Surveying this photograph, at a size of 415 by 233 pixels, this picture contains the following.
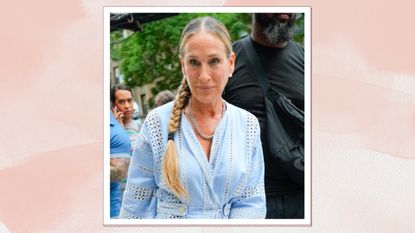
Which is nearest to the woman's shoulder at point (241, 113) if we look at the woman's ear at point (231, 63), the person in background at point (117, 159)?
the woman's ear at point (231, 63)

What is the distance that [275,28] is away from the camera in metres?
3.32

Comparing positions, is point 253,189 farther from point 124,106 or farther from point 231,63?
point 124,106

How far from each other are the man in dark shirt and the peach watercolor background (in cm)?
9

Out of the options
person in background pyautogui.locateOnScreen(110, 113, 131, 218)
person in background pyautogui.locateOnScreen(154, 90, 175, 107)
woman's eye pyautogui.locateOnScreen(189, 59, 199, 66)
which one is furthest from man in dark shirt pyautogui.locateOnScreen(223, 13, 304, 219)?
person in background pyautogui.locateOnScreen(110, 113, 131, 218)

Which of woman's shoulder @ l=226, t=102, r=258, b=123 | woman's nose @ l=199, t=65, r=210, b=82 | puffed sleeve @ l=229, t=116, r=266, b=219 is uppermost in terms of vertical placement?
woman's nose @ l=199, t=65, r=210, b=82

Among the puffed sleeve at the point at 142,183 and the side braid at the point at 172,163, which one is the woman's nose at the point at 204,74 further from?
the puffed sleeve at the point at 142,183

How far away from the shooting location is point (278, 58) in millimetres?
3338

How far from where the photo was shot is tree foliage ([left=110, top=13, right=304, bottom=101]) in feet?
10.6

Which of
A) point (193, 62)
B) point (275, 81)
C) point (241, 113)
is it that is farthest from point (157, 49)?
point (275, 81)

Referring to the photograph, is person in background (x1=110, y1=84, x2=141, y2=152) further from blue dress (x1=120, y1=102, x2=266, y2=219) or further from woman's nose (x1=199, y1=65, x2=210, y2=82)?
woman's nose (x1=199, y1=65, x2=210, y2=82)
